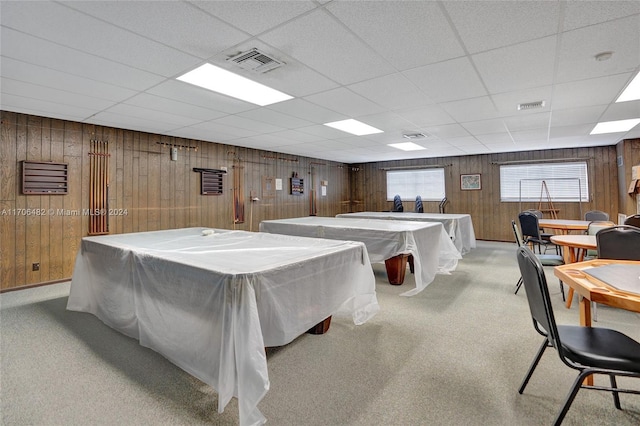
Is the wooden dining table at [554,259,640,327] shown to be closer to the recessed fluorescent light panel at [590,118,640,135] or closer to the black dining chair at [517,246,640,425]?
the black dining chair at [517,246,640,425]

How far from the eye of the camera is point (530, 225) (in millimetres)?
4828

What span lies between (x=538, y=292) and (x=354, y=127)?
13.4 ft

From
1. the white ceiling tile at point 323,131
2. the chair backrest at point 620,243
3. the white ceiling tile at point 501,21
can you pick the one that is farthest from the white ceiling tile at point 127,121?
the chair backrest at point 620,243

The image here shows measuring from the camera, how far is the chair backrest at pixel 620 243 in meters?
2.72

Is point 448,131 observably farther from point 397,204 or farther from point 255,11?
point 255,11

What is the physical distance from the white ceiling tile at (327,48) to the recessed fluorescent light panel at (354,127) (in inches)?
68.9

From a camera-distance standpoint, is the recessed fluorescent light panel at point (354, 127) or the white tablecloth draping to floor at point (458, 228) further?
the white tablecloth draping to floor at point (458, 228)

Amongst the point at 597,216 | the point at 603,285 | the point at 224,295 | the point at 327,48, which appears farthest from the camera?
the point at 597,216

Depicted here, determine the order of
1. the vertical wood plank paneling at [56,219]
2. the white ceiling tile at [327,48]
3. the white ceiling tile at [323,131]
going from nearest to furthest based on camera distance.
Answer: the white ceiling tile at [327,48]
the vertical wood plank paneling at [56,219]
the white ceiling tile at [323,131]

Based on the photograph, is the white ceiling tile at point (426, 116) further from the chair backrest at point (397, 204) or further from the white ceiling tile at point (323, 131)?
the chair backrest at point (397, 204)

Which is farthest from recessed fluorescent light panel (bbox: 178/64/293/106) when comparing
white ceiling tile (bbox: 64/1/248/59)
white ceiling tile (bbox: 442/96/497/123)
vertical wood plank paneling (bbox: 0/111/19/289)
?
vertical wood plank paneling (bbox: 0/111/19/289)

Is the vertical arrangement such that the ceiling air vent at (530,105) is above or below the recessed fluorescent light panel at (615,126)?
below

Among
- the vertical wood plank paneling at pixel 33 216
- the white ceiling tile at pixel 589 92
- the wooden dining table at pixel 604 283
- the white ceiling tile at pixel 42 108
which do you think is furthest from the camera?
the vertical wood plank paneling at pixel 33 216

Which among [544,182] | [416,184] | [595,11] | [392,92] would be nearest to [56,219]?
[392,92]
